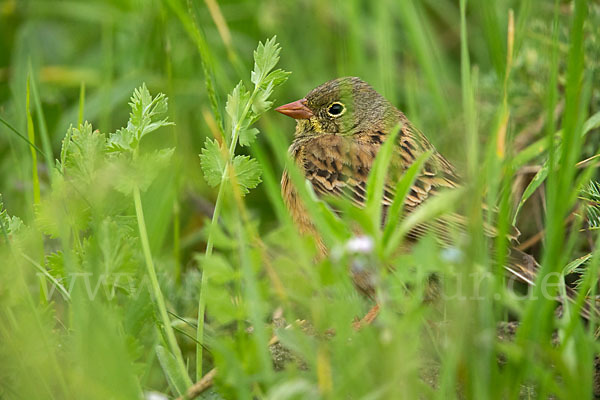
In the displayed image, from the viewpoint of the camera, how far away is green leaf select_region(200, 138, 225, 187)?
264 cm

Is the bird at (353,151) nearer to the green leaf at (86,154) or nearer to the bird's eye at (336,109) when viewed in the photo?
the bird's eye at (336,109)

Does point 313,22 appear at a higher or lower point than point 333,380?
lower

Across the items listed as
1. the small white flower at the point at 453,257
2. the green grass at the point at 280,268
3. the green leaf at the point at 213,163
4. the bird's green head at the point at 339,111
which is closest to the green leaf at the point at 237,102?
the green grass at the point at 280,268

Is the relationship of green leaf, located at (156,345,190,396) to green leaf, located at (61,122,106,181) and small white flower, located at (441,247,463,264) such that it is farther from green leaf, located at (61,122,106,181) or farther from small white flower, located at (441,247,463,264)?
small white flower, located at (441,247,463,264)

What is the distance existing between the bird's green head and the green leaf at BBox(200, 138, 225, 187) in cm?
140

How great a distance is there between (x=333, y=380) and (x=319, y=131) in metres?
2.19

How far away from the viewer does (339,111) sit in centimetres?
409

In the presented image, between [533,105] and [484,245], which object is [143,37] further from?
[484,245]

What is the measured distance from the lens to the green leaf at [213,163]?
264 centimetres

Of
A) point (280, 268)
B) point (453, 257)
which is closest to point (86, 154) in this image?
point (280, 268)

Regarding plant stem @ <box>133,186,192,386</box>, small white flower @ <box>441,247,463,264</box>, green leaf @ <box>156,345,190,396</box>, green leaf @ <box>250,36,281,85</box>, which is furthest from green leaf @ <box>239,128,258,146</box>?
small white flower @ <box>441,247,463,264</box>

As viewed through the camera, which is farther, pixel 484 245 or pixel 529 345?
pixel 484 245

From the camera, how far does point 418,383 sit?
6.73 feet

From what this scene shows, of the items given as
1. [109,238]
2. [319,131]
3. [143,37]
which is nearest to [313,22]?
[143,37]
